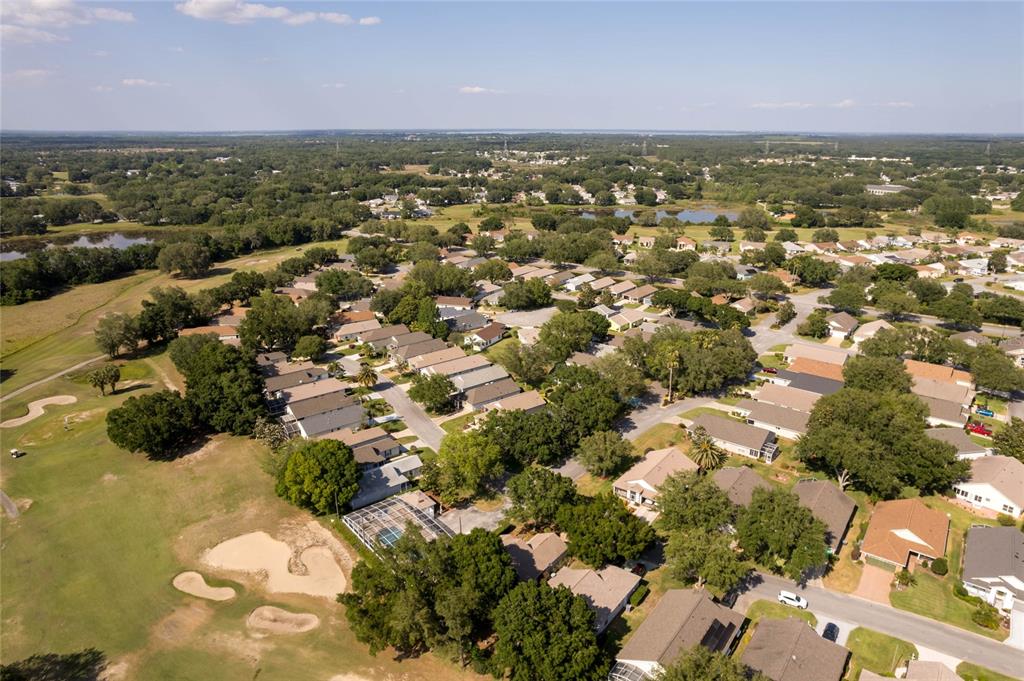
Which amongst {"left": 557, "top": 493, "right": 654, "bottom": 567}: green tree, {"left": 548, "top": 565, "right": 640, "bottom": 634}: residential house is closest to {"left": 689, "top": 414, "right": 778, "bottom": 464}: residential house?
{"left": 557, "top": 493, "right": 654, "bottom": 567}: green tree

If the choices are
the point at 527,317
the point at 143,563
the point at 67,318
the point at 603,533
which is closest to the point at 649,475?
the point at 603,533

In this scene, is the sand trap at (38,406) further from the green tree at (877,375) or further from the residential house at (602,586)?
the green tree at (877,375)

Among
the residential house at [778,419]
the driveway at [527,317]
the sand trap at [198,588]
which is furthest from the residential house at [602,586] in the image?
the driveway at [527,317]

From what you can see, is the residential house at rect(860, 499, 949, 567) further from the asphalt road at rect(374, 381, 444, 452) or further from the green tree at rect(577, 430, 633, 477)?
the asphalt road at rect(374, 381, 444, 452)

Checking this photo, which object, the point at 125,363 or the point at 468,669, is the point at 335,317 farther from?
the point at 468,669

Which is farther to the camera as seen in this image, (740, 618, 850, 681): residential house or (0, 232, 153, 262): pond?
(0, 232, 153, 262): pond

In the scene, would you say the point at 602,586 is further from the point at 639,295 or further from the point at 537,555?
the point at 639,295
